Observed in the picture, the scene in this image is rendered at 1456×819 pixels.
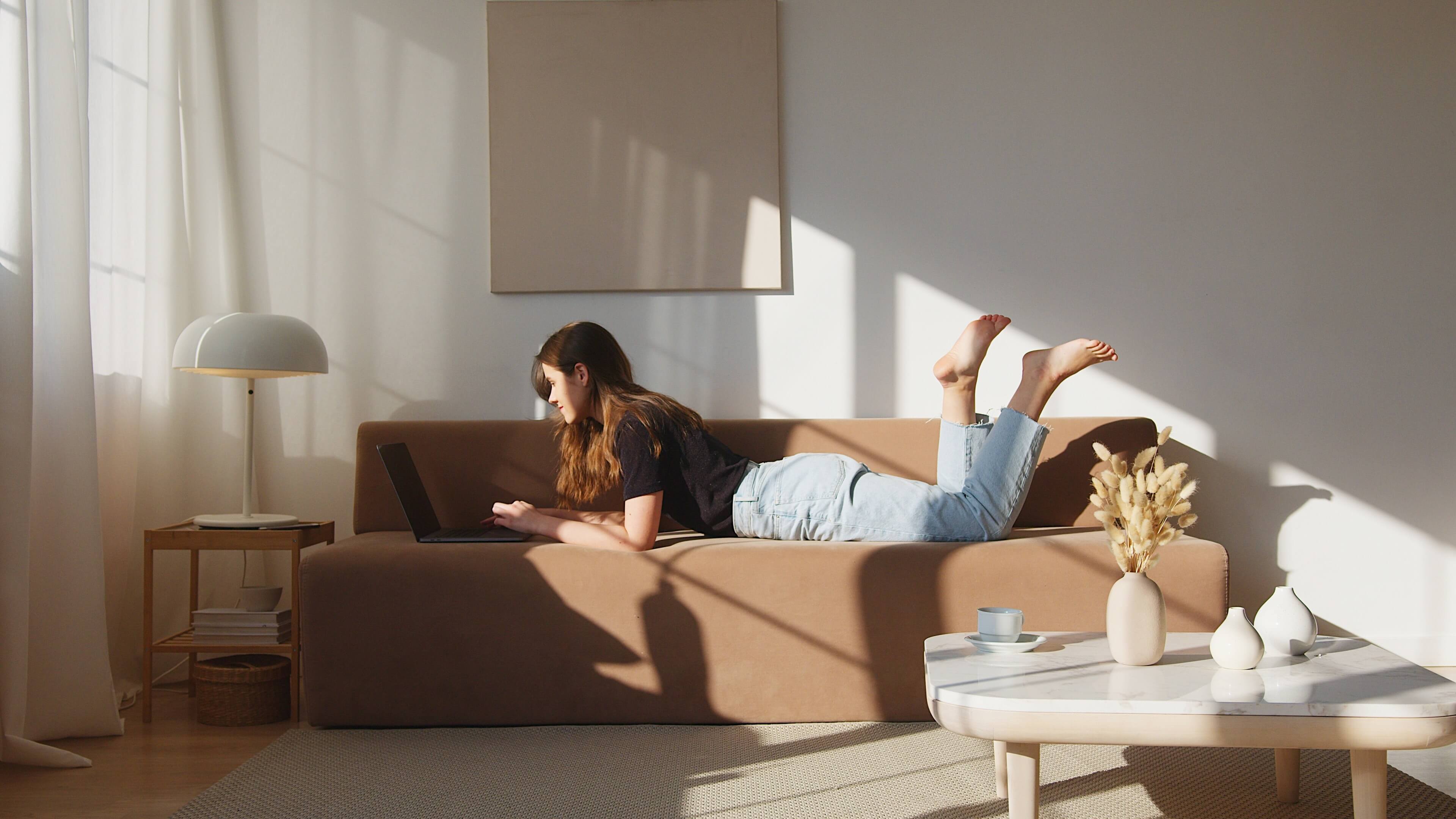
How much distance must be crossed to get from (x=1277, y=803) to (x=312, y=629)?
2.16 m

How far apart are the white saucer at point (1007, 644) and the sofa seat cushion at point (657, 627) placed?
56cm

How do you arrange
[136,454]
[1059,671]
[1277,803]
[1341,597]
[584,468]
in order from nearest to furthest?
[1059,671] → [1277,803] → [584,468] → [136,454] → [1341,597]

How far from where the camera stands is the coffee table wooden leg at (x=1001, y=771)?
2.02 m

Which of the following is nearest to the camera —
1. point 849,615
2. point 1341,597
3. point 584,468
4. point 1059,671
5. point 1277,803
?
point 1059,671

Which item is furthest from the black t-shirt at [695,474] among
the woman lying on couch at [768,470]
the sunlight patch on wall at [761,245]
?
the sunlight patch on wall at [761,245]

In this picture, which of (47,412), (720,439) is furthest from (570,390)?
(47,412)

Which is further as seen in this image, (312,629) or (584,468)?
(584,468)

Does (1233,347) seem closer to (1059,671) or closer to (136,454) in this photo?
(1059,671)

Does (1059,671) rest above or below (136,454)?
below

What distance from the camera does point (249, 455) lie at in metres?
2.96

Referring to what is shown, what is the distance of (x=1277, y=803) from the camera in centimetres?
198

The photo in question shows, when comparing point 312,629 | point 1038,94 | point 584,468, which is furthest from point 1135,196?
point 312,629

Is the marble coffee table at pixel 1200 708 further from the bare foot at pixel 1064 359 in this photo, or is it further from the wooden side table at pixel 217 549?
the wooden side table at pixel 217 549

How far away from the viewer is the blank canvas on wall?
3.38 meters
